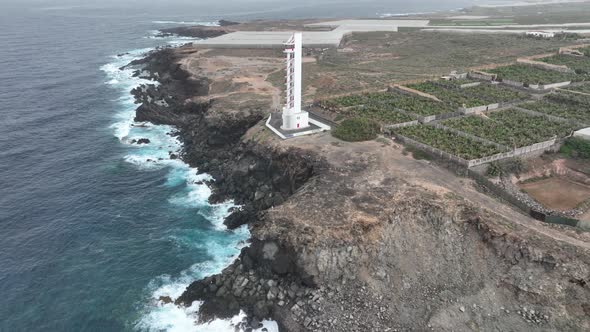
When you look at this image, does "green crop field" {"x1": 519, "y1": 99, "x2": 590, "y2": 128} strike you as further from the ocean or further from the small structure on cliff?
the ocean

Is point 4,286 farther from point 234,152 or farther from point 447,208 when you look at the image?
point 447,208

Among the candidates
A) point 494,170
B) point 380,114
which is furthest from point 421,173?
point 380,114

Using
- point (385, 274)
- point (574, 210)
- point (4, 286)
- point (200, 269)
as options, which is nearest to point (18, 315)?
point (4, 286)

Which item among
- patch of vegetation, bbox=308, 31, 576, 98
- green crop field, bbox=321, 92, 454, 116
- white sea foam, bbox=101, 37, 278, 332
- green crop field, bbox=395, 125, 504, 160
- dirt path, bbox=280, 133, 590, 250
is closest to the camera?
white sea foam, bbox=101, 37, 278, 332

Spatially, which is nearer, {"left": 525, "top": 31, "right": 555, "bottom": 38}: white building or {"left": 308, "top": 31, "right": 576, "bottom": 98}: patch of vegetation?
A: {"left": 308, "top": 31, "right": 576, "bottom": 98}: patch of vegetation

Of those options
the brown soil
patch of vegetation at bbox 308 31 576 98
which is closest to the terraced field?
the brown soil

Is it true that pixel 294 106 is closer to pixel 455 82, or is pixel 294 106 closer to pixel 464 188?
pixel 464 188

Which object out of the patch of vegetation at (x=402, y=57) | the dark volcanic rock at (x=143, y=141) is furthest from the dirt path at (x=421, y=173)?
the dark volcanic rock at (x=143, y=141)
